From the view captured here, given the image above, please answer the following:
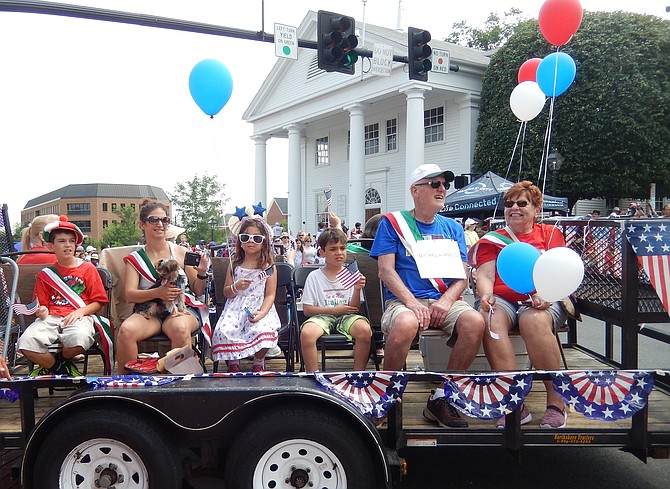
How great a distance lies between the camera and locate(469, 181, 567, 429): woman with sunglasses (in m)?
3.30

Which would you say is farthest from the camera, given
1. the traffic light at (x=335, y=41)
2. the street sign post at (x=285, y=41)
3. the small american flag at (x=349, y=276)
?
the traffic light at (x=335, y=41)

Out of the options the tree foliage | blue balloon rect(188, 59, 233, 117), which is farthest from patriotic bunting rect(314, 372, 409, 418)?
the tree foliage

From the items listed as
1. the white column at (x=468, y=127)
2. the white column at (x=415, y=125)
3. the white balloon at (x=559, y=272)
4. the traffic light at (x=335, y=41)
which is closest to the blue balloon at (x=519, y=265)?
the white balloon at (x=559, y=272)

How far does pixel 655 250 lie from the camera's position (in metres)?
2.98

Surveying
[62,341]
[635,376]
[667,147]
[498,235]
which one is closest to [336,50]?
[498,235]

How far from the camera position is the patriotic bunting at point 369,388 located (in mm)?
2793

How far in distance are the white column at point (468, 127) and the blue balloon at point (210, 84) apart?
16885 millimetres

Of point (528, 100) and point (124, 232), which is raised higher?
point (528, 100)

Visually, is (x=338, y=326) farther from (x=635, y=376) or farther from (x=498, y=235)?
(x=635, y=376)

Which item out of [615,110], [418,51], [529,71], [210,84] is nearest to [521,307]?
[529,71]

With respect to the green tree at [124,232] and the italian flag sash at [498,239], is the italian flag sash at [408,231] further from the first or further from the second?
the green tree at [124,232]

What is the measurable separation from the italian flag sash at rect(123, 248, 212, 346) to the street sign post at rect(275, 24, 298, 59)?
20.8 ft

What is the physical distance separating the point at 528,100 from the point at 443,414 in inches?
138

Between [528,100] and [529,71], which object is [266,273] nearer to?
[528,100]
